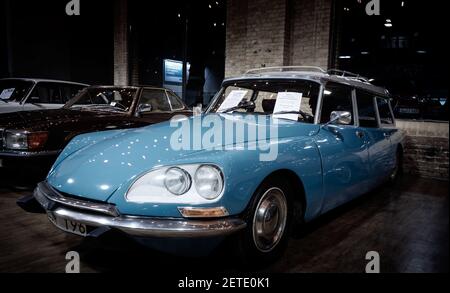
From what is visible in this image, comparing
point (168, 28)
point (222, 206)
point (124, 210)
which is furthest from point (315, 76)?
point (168, 28)

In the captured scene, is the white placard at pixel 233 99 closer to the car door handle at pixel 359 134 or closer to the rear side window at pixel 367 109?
the car door handle at pixel 359 134

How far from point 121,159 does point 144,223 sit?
0.54 m

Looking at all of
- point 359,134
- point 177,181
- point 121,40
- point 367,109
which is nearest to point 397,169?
point 367,109

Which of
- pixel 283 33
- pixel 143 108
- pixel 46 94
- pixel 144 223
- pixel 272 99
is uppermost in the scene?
pixel 283 33

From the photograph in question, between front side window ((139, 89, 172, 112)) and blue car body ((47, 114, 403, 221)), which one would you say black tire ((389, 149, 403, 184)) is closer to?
blue car body ((47, 114, 403, 221))

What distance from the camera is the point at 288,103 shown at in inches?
131

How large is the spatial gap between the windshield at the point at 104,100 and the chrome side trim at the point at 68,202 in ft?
9.70

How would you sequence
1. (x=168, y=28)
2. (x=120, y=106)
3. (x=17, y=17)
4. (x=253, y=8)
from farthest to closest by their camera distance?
1. (x=168, y=28)
2. (x=17, y=17)
3. (x=253, y=8)
4. (x=120, y=106)

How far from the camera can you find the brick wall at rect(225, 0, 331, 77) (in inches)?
287

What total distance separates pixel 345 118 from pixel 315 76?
0.53m

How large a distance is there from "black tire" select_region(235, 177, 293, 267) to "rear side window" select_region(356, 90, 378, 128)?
1.91 metres

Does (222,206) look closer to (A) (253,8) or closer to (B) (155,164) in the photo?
(B) (155,164)

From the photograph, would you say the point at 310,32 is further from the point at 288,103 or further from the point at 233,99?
the point at 288,103
